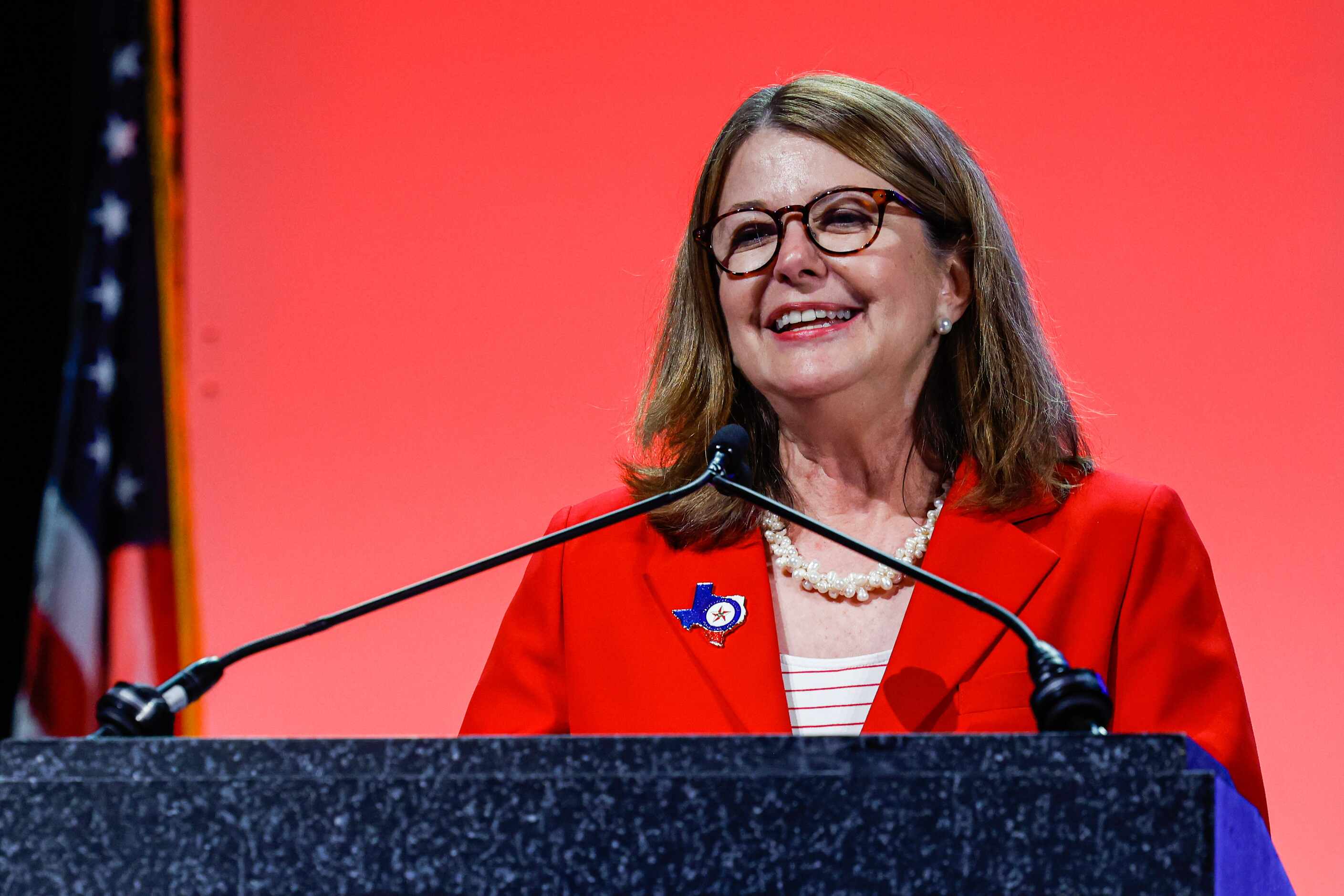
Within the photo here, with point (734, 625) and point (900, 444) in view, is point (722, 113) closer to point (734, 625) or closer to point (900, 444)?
point (900, 444)

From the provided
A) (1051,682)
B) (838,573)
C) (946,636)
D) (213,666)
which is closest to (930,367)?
(838,573)

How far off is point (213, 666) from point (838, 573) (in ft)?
2.78

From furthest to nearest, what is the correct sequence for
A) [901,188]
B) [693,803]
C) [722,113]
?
[722,113], [901,188], [693,803]

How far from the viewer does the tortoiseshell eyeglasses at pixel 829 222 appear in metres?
1.67

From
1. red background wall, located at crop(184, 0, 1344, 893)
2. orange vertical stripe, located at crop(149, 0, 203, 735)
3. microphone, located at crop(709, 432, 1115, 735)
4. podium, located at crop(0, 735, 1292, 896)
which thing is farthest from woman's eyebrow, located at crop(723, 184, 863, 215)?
orange vertical stripe, located at crop(149, 0, 203, 735)

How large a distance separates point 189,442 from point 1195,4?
1.91 metres

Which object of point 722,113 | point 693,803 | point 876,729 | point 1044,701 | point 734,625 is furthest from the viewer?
point 722,113

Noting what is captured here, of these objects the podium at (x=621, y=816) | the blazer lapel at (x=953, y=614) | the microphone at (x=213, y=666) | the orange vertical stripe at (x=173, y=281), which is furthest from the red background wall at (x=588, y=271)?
the podium at (x=621, y=816)

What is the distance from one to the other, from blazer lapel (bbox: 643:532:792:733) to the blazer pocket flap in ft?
0.62

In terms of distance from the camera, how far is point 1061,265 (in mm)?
2303

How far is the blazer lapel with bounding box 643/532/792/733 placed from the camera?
4.91 ft

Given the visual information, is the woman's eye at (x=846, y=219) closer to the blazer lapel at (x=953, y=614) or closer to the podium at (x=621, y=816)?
the blazer lapel at (x=953, y=614)

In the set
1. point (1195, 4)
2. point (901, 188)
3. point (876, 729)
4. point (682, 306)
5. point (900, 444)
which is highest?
point (1195, 4)

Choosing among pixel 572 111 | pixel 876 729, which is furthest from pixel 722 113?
pixel 876 729
